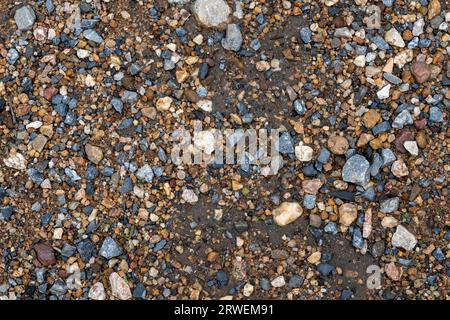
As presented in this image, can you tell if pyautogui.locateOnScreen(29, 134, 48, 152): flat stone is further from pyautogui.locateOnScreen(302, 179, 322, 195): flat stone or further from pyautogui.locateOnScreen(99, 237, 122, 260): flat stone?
pyautogui.locateOnScreen(302, 179, 322, 195): flat stone

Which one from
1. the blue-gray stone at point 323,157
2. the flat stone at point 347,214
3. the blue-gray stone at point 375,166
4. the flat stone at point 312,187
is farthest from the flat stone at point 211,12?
the flat stone at point 347,214

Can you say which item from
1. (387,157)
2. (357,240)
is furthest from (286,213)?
(387,157)

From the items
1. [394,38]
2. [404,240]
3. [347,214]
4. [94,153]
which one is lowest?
[404,240]

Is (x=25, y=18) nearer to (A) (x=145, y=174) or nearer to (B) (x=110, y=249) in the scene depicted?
(A) (x=145, y=174)

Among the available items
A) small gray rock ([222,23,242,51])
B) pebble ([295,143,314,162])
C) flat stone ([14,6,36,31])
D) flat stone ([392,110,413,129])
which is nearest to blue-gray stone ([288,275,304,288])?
pebble ([295,143,314,162])

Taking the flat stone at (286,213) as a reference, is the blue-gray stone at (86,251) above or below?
below

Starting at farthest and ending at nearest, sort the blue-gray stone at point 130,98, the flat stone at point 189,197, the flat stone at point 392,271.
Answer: the blue-gray stone at point 130,98 → the flat stone at point 189,197 → the flat stone at point 392,271

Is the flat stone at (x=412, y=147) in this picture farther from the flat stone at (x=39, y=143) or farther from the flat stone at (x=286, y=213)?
the flat stone at (x=39, y=143)

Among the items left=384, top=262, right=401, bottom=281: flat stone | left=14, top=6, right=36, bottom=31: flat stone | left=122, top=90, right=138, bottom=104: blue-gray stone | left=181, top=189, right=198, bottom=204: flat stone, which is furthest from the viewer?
left=14, top=6, right=36, bottom=31: flat stone

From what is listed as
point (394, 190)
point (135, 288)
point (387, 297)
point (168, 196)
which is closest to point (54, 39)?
point (168, 196)

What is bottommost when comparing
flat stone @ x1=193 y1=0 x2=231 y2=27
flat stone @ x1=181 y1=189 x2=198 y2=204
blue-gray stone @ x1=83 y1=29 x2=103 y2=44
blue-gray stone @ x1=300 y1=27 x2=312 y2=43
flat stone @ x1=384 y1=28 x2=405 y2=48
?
flat stone @ x1=181 y1=189 x2=198 y2=204

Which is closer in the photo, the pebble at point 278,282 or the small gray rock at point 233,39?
the pebble at point 278,282
